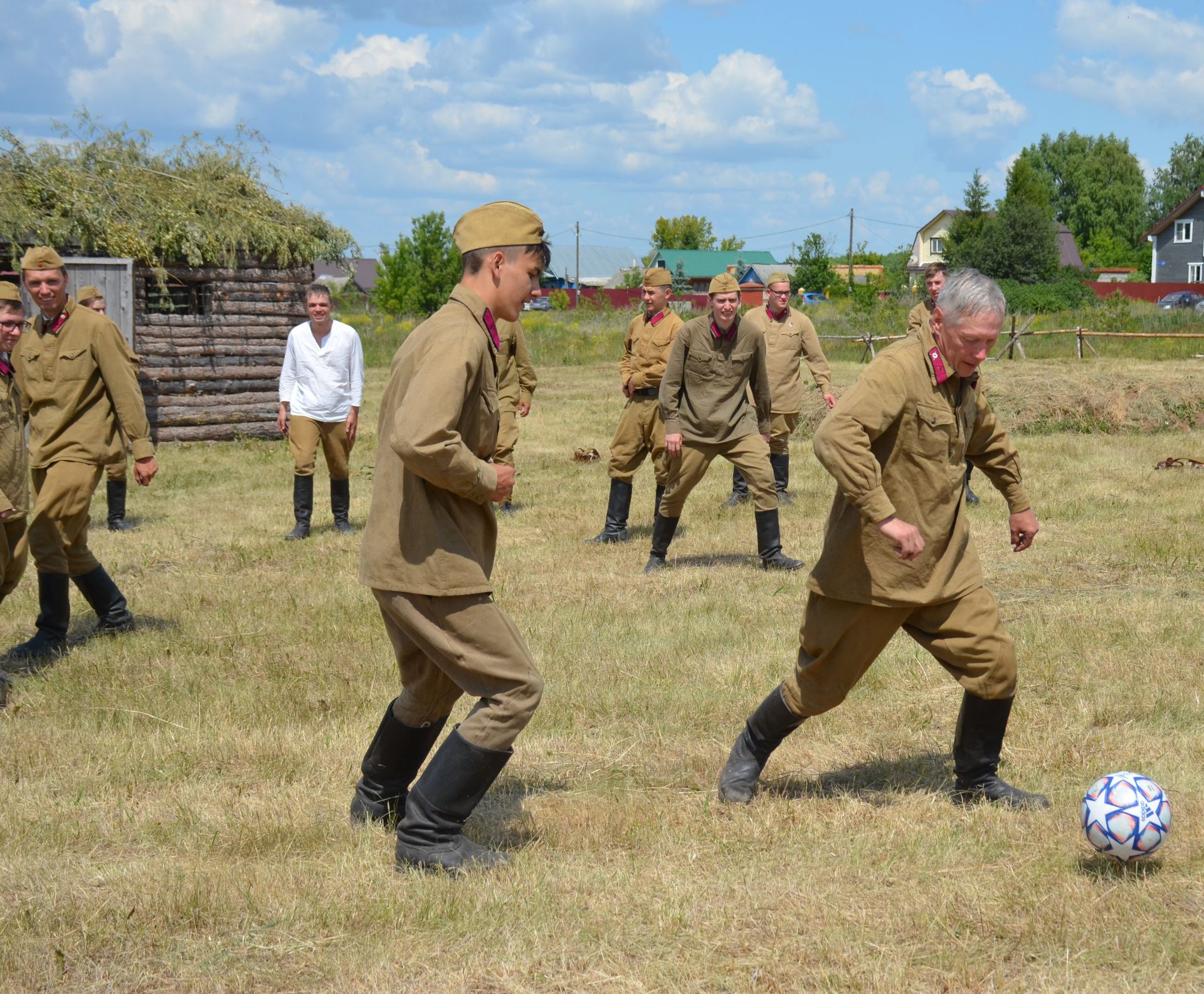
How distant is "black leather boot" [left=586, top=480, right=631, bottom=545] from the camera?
11.2 m

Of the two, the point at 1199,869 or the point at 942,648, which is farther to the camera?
the point at 942,648

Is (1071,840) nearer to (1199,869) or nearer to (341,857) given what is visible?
(1199,869)

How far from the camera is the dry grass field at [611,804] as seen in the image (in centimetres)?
385

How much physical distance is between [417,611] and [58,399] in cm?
431

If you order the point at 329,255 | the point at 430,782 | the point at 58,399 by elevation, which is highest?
the point at 329,255

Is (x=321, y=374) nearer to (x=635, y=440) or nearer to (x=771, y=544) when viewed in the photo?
(x=635, y=440)

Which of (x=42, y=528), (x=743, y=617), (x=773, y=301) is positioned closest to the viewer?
(x=42, y=528)

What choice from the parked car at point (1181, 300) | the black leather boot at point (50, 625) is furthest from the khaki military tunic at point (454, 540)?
the parked car at point (1181, 300)

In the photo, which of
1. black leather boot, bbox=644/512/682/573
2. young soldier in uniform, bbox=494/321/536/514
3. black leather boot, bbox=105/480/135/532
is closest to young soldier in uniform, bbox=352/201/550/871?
black leather boot, bbox=644/512/682/573

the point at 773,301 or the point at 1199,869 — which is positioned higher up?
the point at 773,301

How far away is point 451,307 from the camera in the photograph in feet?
14.0

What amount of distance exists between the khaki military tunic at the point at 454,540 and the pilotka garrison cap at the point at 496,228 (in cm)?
17

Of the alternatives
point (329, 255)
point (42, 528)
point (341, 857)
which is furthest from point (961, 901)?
point (329, 255)

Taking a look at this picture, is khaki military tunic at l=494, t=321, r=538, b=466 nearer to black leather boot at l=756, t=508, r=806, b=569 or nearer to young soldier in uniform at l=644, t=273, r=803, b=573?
young soldier in uniform at l=644, t=273, r=803, b=573
